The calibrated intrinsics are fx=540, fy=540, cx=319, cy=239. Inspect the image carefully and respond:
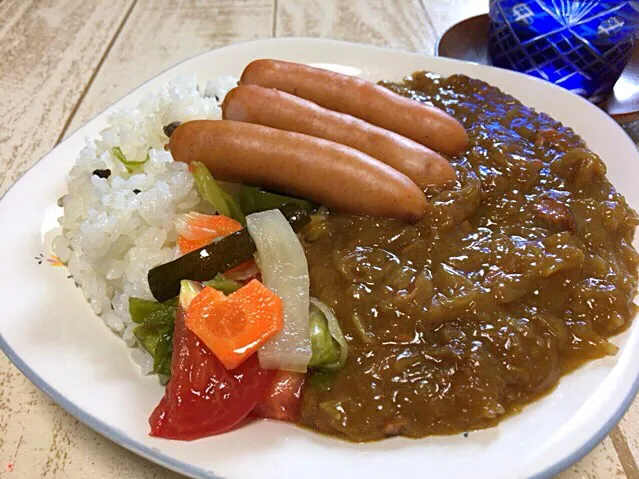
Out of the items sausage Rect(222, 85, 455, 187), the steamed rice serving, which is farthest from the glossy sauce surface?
sausage Rect(222, 85, 455, 187)

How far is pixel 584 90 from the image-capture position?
294cm

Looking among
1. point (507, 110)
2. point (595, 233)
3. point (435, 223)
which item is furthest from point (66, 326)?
point (507, 110)

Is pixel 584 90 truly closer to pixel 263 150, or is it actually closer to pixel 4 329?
pixel 263 150

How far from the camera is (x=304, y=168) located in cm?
191

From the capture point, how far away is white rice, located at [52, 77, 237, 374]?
1940 millimetres

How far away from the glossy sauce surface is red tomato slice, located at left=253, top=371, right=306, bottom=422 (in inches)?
1.7

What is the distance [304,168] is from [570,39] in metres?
1.80

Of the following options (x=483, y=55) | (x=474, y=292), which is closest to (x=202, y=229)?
(x=474, y=292)

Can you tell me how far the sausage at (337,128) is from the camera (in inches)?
76.9

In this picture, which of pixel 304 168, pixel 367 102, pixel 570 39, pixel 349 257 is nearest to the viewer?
pixel 349 257

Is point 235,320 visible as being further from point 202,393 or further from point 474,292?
point 474,292

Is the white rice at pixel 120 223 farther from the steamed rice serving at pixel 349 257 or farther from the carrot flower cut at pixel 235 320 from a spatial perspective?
the carrot flower cut at pixel 235 320

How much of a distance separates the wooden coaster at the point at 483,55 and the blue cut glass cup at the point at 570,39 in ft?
0.33

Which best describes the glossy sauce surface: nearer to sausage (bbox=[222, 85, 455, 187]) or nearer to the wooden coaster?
sausage (bbox=[222, 85, 455, 187])
